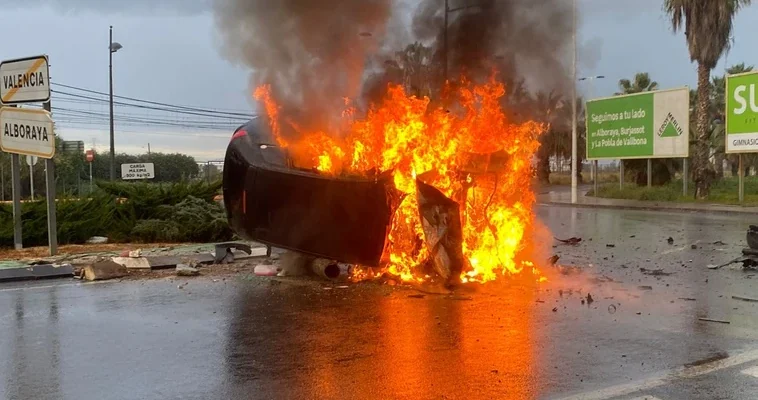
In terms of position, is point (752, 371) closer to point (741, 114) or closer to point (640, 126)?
point (741, 114)

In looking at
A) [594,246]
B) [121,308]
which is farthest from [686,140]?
[121,308]

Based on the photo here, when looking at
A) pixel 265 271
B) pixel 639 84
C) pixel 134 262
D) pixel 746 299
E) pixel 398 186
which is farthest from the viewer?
pixel 639 84

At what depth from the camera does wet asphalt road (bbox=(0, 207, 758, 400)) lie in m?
4.22

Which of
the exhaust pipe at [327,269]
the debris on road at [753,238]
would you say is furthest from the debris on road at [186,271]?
the debris on road at [753,238]

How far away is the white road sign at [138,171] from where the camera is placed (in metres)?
24.5

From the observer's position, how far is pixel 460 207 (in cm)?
747

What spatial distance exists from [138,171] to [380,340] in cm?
2159

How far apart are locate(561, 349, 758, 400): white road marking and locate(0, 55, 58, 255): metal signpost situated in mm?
9602

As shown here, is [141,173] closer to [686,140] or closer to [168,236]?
[168,236]

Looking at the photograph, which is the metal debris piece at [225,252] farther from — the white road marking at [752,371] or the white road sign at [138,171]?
the white road sign at [138,171]

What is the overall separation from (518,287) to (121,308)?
4364mm

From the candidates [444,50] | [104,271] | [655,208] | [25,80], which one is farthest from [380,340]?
[655,208]

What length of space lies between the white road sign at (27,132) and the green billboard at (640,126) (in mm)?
23548

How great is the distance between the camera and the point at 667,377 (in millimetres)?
4336
